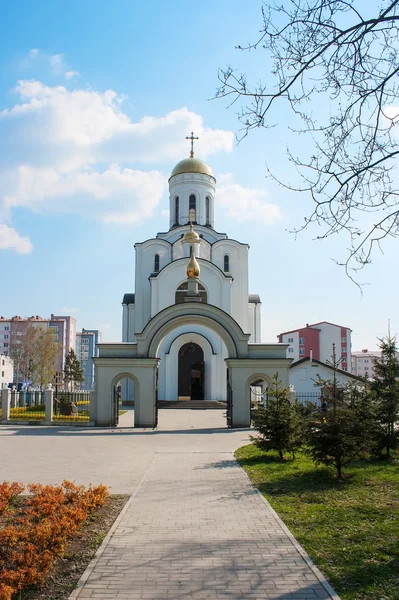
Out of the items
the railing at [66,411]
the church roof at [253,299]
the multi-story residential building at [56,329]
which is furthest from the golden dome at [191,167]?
the multi-story residential building at [56,329]

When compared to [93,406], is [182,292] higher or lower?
higher

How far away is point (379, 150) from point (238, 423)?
14.6 meters

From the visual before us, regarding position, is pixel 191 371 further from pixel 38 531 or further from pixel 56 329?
pixel 56 329

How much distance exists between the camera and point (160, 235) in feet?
122

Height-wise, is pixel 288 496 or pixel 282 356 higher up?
pixel 282 356

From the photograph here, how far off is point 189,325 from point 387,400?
1890 cm

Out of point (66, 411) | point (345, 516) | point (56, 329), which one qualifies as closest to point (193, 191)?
point (66, 411)

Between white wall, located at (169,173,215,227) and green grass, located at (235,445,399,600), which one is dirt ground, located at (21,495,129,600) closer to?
green grass, located at (235,445,399,600)

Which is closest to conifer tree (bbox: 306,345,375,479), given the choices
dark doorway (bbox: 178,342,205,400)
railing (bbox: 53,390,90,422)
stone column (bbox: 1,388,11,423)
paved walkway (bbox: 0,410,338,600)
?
paved walkway (bbox: 0,410,338,600)

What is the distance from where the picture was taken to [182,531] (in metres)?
6.15

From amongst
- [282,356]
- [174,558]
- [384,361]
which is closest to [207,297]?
[282,356]

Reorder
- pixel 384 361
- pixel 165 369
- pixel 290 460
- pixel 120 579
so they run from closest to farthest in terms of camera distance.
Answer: pixel 120 579 → pixel 290 460 → pixel 384 361 → pixel 165 369

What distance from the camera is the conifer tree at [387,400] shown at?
1213cm

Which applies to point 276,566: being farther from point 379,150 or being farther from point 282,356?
point 282,356
